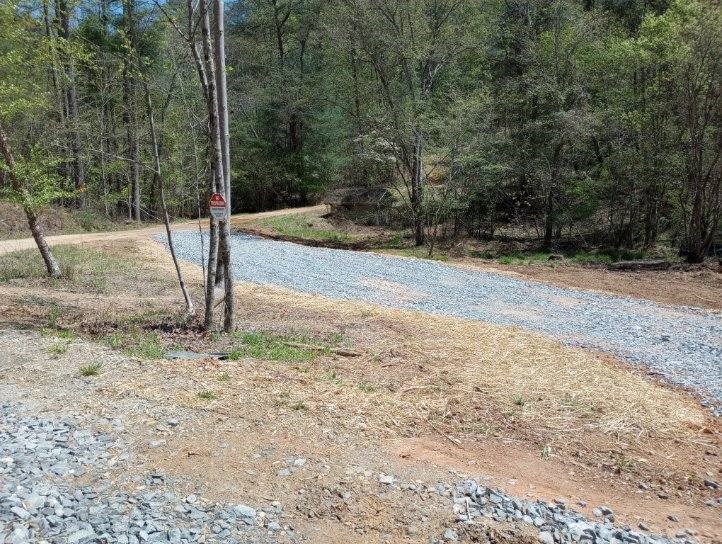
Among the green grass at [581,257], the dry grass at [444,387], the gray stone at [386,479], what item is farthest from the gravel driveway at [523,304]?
the gray stone at [386,479]

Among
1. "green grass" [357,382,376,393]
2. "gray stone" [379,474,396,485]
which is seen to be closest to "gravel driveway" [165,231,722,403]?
"green grass" [357,382,376,393]

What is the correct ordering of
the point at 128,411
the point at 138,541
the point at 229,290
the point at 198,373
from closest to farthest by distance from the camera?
1. the point at 138,541
2. the point at 128,411
3. the point at 198,373
4. the point at 229,290

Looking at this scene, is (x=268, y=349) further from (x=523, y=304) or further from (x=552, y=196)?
(x=552, y=196)

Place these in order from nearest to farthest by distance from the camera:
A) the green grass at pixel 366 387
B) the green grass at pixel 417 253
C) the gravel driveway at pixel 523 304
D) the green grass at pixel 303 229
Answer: the green grass at pixel 366 387 → the gravel driveway at pixel 523 304 → the green grass at pixel 417 253 → the green grass at pixel 303 229

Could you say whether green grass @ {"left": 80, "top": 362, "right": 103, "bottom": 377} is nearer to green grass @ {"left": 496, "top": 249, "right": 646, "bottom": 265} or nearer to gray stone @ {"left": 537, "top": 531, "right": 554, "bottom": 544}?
gray stone @ {"left": 537, "top": 531, "right": 554, "bottom": 544}

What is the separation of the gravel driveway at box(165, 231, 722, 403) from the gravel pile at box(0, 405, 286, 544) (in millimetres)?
5923

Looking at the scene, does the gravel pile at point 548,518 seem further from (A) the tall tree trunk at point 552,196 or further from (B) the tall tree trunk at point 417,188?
(A) the tall tree trunk at point 552,196

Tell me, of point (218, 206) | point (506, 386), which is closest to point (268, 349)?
point (218, 206)

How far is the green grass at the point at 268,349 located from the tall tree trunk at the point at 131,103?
2733 mm

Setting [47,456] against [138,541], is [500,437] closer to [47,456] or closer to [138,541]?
[138,541]

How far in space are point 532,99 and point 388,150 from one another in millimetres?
5821

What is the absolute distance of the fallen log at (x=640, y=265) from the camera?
1684 centimetres

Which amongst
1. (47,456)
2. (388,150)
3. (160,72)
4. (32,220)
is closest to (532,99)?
(388,150)

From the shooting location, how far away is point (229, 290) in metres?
7.44
